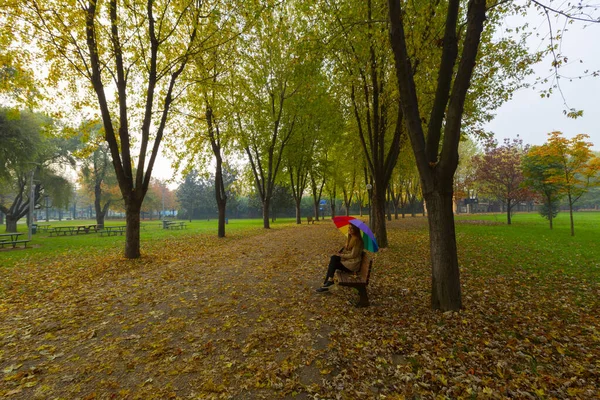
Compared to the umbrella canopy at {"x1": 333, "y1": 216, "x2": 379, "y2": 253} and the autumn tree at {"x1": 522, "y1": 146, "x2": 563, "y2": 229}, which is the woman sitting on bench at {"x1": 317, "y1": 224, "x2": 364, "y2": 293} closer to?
the umbrella canopy at {"x1": 333, "y1": 216, "x2": 379, "y2": 253}

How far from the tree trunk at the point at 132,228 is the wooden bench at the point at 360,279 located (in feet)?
27.7

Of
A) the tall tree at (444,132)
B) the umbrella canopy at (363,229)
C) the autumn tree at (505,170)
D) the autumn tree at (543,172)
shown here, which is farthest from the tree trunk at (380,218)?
the autumn tree at (505,170)

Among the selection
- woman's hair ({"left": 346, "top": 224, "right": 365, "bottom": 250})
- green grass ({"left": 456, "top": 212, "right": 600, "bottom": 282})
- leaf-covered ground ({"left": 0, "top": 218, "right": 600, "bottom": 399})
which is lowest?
green grass ({"left": 456, "top": 212, "right": 600, "bottom": 282})

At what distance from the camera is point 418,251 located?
11094 millimetres

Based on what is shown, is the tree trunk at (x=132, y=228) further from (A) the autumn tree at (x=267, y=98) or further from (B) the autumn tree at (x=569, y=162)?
(B) the autumn tree at (x=569, y=162)

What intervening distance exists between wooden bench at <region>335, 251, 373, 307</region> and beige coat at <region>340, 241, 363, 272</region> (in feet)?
0.35

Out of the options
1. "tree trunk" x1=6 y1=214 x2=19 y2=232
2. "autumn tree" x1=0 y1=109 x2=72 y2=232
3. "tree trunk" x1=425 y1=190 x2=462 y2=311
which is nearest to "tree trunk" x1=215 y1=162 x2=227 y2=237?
"autumn tree" x1=0 y1=109 x2=72 y2=232

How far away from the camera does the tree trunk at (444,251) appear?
483 cm

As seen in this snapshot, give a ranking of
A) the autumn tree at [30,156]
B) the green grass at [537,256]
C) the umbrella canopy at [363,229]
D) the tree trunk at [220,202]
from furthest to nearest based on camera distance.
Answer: the tree trunk at [220,202] < the autumn tree at [30,156] < the green grass at [537,256] < the umbrella canopy at [363,229]

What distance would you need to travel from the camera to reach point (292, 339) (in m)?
4.06

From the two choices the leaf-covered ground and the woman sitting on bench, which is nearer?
the leaf-covered ground

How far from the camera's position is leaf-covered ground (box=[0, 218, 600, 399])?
3.05m

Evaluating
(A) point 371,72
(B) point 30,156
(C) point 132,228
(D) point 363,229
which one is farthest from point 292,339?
(B) point 30,156

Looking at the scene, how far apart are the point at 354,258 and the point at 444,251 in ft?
5.62
